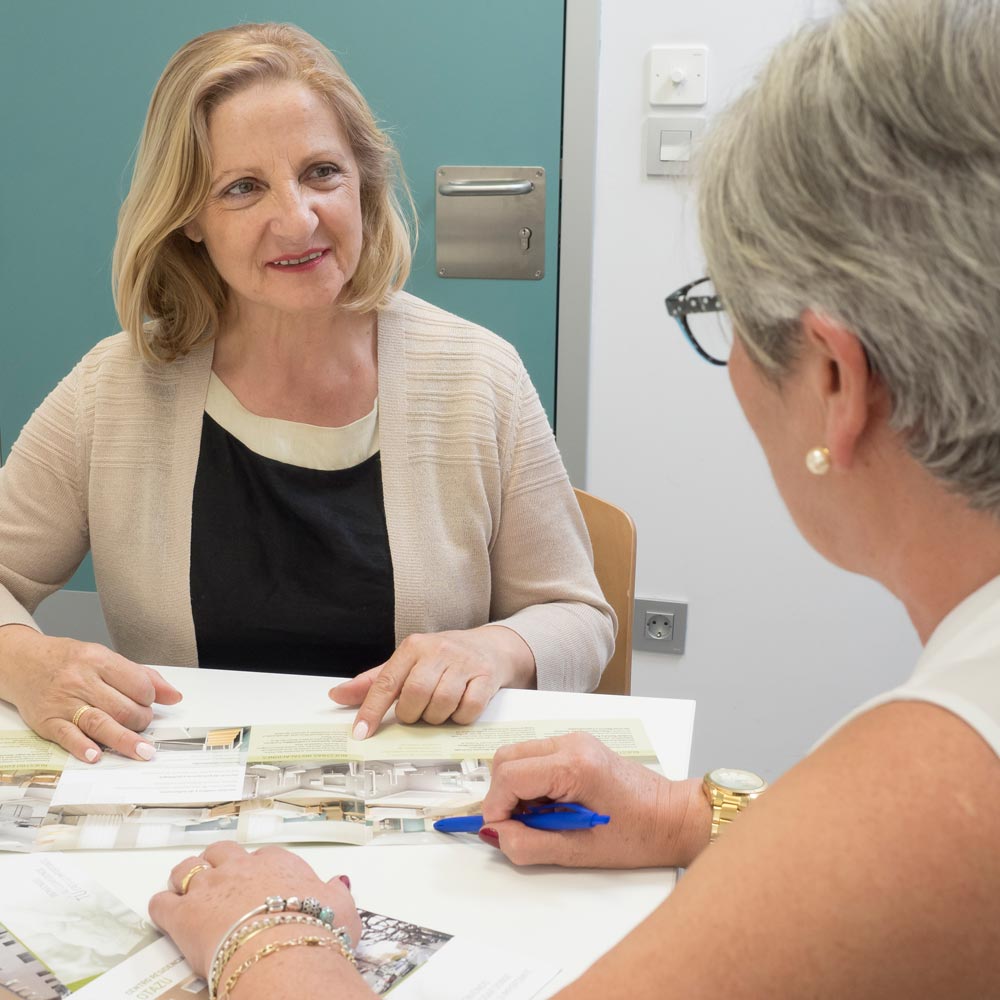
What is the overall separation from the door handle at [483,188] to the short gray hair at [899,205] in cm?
200

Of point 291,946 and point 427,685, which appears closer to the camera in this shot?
point 291,946

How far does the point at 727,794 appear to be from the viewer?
1087 millimetres

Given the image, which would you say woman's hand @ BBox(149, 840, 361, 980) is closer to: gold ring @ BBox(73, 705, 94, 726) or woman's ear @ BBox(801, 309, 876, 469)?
gold ring @ BBox(73, 705, 94, 726)

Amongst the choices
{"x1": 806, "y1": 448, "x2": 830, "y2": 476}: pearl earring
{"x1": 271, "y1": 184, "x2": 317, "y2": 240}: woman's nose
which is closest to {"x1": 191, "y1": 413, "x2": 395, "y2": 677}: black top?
{"x1": 271, "y1": 184, "x2": 317, "y2": 240}: woman's nose

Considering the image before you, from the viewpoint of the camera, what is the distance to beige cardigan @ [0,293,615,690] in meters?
1.67

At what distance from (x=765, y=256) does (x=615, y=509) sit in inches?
45.2

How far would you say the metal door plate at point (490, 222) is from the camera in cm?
270

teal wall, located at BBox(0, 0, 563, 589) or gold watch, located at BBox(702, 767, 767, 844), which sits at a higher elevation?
teal wall, located at BBox(0, 0, 563, 589)

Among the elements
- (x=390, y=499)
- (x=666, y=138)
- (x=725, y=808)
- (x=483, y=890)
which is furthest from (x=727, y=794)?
(x=666, y=138)

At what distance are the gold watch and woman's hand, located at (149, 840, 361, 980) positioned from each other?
1.09 feet

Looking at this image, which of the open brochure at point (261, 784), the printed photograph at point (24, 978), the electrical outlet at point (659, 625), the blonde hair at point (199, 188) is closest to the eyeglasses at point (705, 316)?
the open brochure at point (261, 784)

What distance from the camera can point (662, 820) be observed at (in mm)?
1069

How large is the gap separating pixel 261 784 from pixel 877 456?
71 centimetres

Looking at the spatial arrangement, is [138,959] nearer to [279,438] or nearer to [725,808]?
[725,808]
